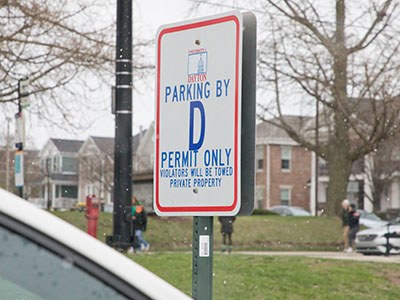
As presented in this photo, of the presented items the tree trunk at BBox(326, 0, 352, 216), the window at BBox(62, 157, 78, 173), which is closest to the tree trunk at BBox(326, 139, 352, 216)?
the tree trunk at BBox(326, 0, 352, 216)

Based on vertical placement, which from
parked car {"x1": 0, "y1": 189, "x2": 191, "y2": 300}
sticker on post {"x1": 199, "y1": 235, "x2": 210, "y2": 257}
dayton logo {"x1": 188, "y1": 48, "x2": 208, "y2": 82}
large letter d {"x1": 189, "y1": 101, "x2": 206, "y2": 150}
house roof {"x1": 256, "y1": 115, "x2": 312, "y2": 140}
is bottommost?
sticker on post {"x1": 199, "y1": 235, "x2": 210, "y2": 257}

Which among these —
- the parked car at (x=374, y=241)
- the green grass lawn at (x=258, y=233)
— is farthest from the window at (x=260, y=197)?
the parked car at (x=374, y=241)

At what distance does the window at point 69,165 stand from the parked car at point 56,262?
5585 cm

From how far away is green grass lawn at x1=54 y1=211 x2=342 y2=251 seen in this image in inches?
936

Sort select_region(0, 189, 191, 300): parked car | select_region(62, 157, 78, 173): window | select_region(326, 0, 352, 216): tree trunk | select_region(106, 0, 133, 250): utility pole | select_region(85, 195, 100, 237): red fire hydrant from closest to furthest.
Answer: select_region(0, 189, 191, 300): parked car → select_region(106, 0, 133, 250): utility pole → select_region(85, 195, 100, 237): red fire hydrant → select_region(326, 0, 352, 216): tree trunk → select_region(62, 157, 78, 173): window

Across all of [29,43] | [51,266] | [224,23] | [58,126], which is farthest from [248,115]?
[58,126]

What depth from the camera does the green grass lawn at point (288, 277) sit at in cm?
944

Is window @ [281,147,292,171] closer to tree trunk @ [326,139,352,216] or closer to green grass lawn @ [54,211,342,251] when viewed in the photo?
green grass lawn @ [54,211,342,251]

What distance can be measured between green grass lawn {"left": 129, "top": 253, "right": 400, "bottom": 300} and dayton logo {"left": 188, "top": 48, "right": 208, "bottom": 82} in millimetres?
5934

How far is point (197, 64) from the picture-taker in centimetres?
351

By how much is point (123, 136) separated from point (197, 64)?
5.55 metres

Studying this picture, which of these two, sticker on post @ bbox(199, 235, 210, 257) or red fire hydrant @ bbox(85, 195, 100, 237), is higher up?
sticker on post @ bbox(199, 235, 210, 257)

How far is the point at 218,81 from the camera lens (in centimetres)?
341

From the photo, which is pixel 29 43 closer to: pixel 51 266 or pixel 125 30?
pixel 125 30
